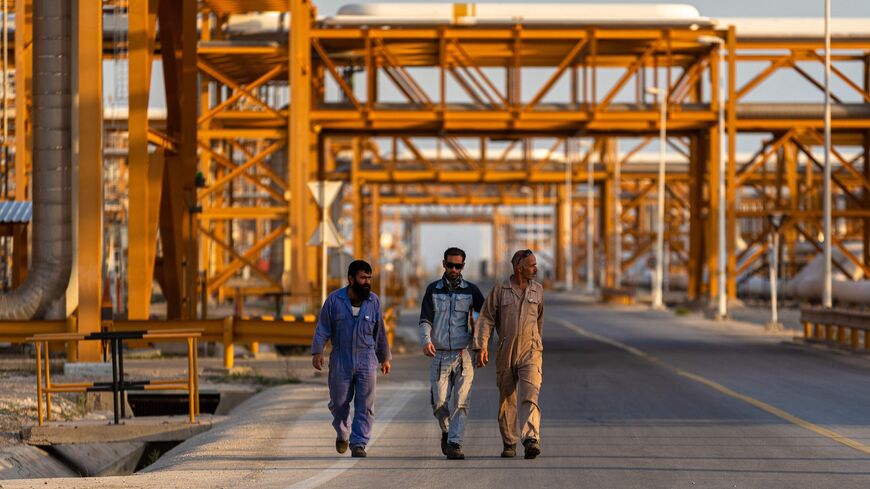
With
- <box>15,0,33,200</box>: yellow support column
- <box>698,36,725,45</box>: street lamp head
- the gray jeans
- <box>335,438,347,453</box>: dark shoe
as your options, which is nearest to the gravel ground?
<box>335,438,347,453</box>: dark shoe

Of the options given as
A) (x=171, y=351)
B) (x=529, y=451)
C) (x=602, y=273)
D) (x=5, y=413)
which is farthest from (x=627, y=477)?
(x=602, y=273)

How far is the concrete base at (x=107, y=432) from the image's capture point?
48.1 ft

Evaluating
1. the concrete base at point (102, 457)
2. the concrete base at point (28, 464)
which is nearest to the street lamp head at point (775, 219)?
the concrete base at point (102, 457)

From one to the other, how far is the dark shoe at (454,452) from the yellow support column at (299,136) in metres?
30.6

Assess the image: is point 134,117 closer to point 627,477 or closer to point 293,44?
point 627,477

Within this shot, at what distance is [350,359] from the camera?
39.8 ft

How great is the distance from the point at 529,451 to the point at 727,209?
40.6 m

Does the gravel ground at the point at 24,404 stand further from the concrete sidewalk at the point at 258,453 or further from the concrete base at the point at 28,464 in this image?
the concrete sidewalk at the point at 258,453

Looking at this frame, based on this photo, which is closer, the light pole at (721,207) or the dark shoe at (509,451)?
the dark shoe at (509,451)

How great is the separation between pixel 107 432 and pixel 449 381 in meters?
4.33

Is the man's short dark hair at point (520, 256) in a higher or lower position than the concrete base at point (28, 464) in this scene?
higher

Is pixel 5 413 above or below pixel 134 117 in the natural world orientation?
below

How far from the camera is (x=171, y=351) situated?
87.6 ft

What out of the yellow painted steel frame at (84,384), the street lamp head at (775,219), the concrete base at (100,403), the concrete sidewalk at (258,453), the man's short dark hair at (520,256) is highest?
the street lamp head at (775,219)
